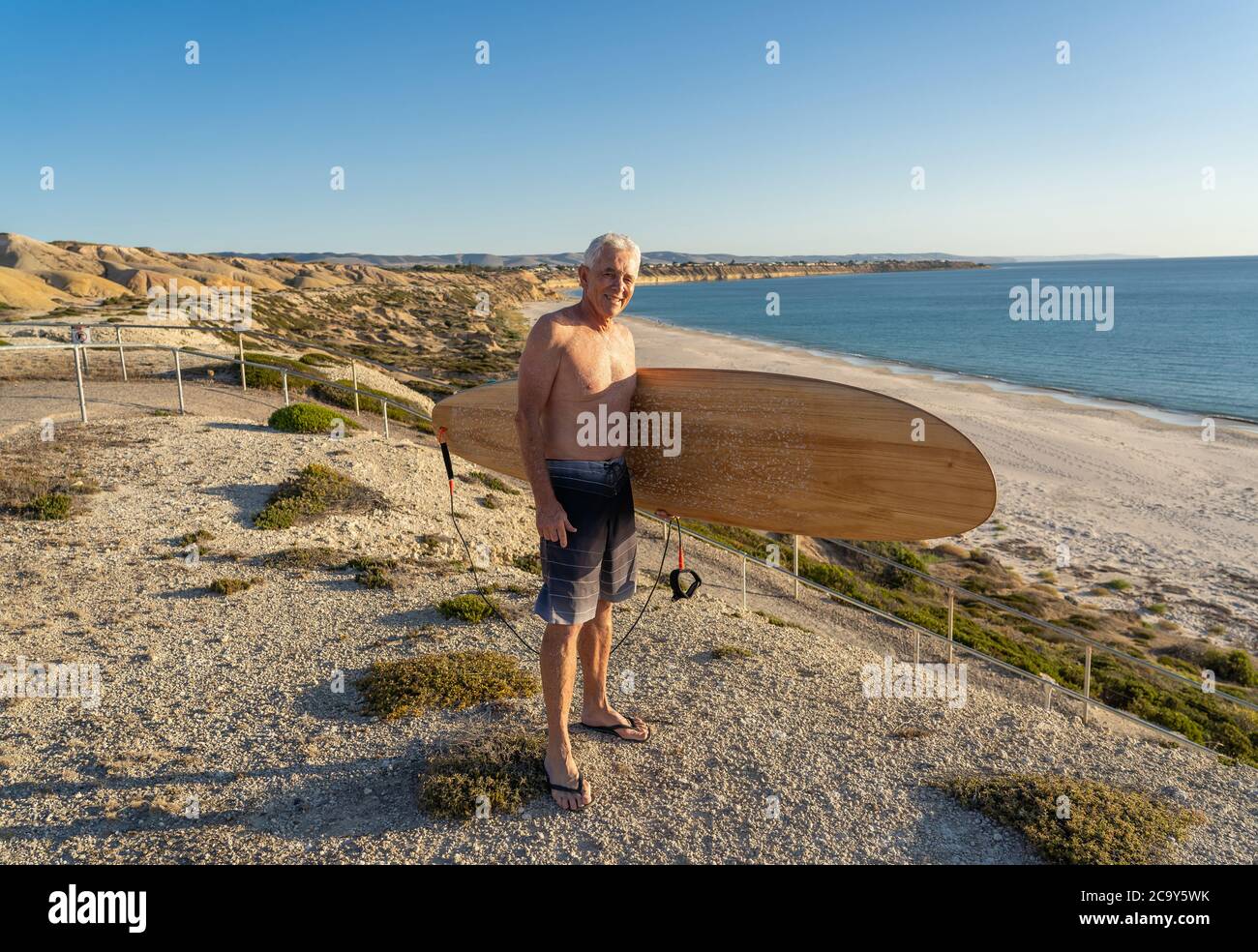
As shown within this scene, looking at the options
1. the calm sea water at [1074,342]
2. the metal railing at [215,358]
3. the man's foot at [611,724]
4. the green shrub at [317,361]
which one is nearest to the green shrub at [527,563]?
the metal railing at [215,358]

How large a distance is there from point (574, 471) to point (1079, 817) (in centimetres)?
322

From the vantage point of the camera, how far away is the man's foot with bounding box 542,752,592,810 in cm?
417

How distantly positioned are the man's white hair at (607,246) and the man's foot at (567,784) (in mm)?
2644

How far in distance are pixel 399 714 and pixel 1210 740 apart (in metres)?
7.53

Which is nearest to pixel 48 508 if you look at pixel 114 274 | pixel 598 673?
pixel 598 673

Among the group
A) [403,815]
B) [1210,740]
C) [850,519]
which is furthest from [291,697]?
[1210,740]

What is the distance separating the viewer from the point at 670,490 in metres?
5.25

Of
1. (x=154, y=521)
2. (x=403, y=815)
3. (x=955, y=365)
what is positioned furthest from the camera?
(x=955, y=365)

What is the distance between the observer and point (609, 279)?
3.91 meters

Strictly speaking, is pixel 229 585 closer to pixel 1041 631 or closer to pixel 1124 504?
pixel 1041 631

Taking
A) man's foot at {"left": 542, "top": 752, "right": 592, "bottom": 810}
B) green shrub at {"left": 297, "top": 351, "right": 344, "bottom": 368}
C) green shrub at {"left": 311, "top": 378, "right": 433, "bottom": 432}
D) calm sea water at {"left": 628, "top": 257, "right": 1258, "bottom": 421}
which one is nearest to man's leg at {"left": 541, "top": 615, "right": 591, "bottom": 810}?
man's foot at {"left": 542, "top": 752, "right": 592, "bottom": 810}

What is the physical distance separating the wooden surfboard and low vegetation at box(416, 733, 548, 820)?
1618 mm
